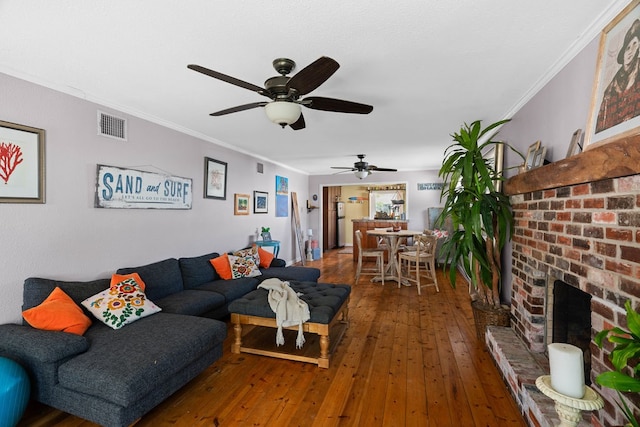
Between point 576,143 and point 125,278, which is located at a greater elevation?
point 576,143

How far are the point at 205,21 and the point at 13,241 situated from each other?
214 cm

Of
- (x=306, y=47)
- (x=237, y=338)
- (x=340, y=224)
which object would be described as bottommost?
(x=237, y=338)

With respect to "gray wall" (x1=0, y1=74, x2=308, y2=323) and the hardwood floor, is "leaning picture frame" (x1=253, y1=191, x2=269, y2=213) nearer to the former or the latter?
"gray wall" (x1=0, y1=74, x2=308, y2=323)

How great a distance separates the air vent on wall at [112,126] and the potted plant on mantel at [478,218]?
3081mm

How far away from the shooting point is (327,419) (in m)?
1.90

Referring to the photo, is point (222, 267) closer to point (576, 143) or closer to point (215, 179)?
point (215, 179)

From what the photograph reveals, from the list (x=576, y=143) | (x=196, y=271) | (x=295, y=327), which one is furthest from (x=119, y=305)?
(x=576, y=143)

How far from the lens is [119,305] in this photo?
94.2 inches

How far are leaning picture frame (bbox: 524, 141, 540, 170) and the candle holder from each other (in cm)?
183

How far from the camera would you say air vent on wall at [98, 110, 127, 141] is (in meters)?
2.83

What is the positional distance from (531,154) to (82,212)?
12.9 ft

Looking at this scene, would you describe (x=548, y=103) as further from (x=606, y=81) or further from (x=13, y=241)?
(x=13, y=241)

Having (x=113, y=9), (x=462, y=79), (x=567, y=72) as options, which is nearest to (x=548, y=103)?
(x=567, y=72)

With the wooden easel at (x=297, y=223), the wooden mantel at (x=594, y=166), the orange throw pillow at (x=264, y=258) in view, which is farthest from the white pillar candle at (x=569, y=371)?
the wooden easel at (x=297, y=223)
